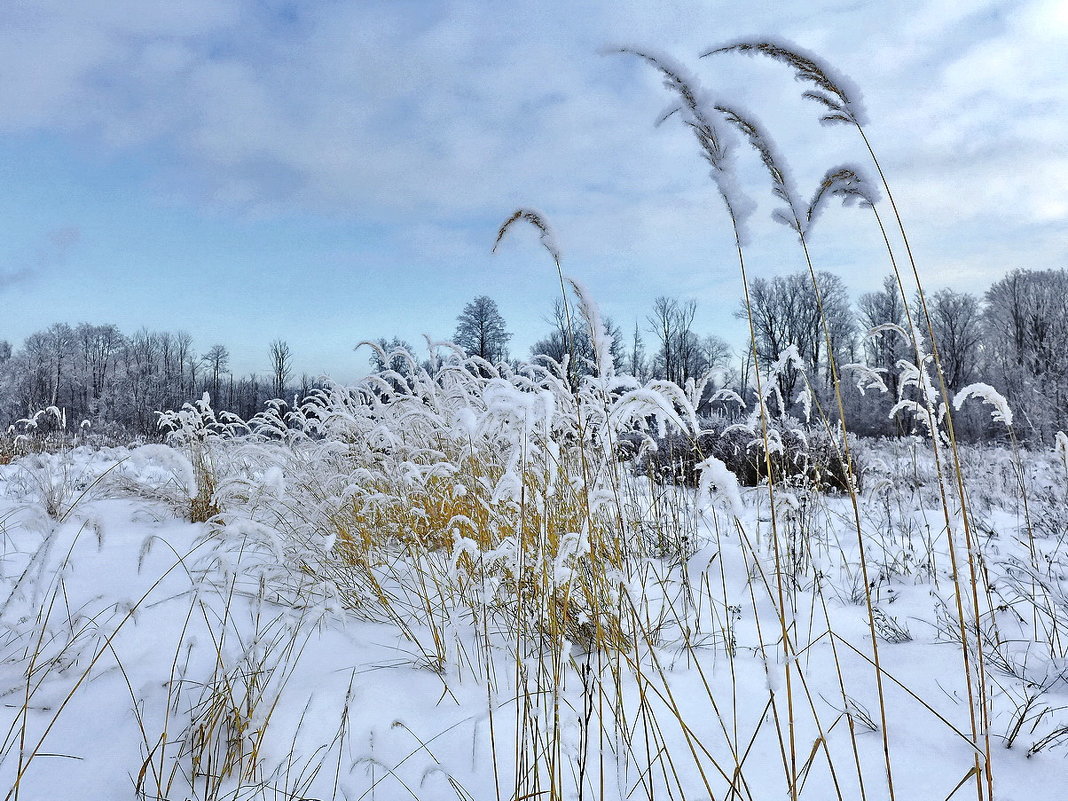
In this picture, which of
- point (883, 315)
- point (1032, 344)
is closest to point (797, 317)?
point (883, 315)

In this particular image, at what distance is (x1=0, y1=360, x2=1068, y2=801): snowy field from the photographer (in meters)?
1.38

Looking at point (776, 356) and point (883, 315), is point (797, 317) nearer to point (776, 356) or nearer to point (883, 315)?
point (883, 315)

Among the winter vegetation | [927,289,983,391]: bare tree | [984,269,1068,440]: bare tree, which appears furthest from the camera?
[927,289,983,391]: bare tree

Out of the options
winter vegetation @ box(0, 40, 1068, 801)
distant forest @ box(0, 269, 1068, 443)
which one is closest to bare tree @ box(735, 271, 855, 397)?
distant forest @ box(0, 269, 1068, 443)

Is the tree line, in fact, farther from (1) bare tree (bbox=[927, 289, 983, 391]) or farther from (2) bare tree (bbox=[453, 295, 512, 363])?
(1) bare tree (bbox=[927, 289, 983, 391])

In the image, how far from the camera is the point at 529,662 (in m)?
1.89

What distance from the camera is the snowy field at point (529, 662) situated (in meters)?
1.38

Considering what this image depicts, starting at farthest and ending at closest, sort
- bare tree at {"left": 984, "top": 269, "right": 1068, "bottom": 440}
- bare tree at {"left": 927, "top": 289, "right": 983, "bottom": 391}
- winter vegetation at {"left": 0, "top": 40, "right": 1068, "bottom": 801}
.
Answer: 1. bare tree at {"left": 927, "top": 289, "right": 983, "bottom": 391}
2. bare tree at {"left": 984, "top": 269, "right": 1068, "bottom": 440}
3. winter vegetation at {"left": 0, "top": 40, "right": 1068, "bottom": 801}

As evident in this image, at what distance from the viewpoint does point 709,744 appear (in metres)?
1.64

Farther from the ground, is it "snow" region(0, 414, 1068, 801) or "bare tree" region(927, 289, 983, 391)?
"bare tree" region(927, 289, 983, 391)

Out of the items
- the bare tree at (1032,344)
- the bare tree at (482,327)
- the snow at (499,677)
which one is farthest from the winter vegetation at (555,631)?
the bare tree at (482,327)

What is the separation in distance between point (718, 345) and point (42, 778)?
118 feet

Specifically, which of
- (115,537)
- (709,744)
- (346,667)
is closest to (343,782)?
(346,667)

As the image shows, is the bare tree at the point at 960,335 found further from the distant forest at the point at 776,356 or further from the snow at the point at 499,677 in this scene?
the snow at the point at 499,677
